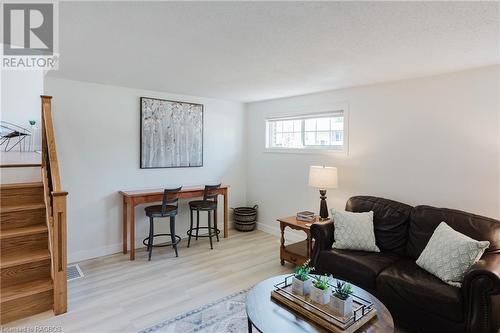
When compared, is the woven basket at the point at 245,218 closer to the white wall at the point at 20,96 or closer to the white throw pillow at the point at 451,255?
the white throw pillow at the point at 451,255

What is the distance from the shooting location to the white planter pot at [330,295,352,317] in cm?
175

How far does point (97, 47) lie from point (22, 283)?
7.32ft

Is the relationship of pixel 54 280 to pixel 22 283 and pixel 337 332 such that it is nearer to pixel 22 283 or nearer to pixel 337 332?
pixel 22 283

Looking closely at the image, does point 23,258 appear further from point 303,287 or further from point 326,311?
point 326,311

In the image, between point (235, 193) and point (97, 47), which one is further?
point (235, 193)

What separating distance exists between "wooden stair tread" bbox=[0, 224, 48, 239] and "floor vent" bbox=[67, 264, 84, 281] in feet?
2.35

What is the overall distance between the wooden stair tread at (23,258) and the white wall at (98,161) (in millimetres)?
929

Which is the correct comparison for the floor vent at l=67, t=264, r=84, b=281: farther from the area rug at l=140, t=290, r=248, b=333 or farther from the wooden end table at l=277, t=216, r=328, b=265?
the wooden end table at l=277, t=216, r=328, b=265

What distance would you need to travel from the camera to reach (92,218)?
3844 millimetres

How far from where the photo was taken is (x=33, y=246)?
286 centimetres

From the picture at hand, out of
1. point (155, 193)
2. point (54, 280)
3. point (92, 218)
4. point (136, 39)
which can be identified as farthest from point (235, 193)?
point (136, 39)

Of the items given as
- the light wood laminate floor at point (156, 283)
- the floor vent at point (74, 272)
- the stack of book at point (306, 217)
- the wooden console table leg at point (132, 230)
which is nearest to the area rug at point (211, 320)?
the light wood laminate floor at point (156, 283)

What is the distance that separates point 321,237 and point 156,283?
1.86 metres

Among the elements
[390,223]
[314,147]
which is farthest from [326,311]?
[314,147]
